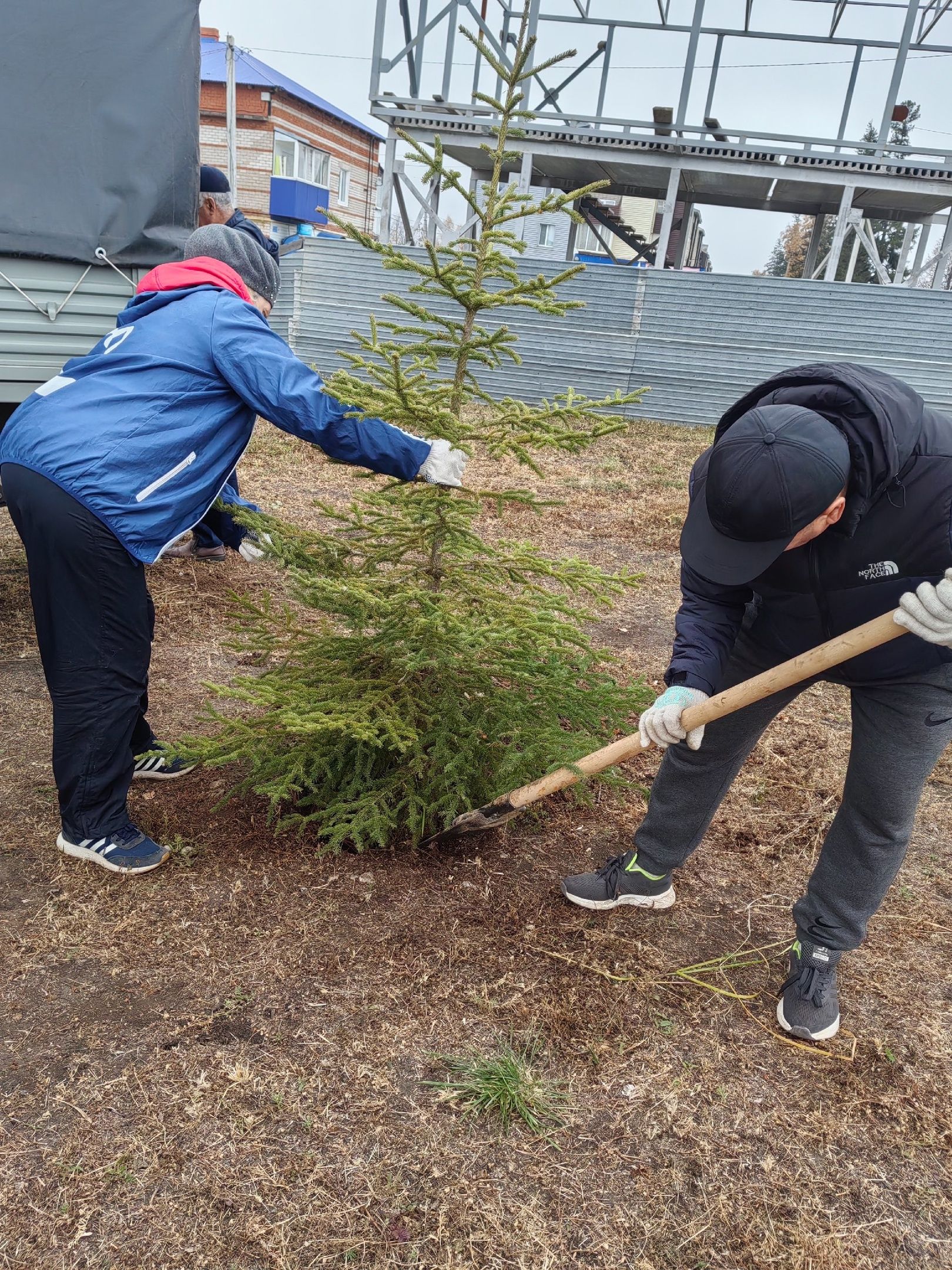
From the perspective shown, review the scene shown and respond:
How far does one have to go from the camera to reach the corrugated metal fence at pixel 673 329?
456 inches

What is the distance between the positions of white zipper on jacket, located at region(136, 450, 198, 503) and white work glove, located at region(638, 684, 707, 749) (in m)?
1.45

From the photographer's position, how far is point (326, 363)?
12.5 m

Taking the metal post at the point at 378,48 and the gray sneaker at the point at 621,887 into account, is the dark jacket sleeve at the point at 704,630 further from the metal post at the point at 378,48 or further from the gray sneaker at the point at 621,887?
the metal post at the point at 378,48

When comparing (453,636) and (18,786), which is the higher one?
(453,636)

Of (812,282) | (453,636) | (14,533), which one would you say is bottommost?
(14,533)

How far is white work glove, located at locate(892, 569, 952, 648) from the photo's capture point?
189 cm

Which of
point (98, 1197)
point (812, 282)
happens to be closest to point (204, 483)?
point (98, 1197)

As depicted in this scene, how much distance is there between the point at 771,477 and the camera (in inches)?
69.6

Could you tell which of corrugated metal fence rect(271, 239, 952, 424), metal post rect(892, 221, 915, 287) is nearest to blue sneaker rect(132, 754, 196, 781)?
corrugated metal fence rect(271, 239, 952, 424)

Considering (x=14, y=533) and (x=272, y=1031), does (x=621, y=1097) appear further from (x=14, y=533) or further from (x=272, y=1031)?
(x=14, y=533)

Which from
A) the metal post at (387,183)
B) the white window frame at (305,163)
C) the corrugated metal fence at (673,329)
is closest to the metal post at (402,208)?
the metal post at (387,183)

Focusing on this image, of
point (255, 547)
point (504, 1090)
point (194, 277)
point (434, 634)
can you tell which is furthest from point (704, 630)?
point (194, 277)

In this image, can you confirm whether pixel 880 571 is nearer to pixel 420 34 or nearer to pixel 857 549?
pixel 857 549

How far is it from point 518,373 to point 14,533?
780cm
